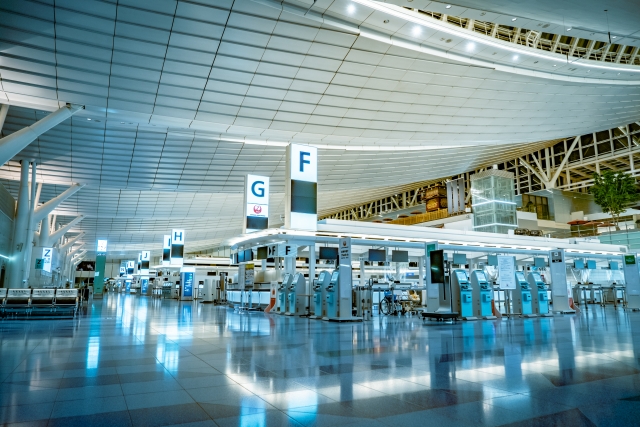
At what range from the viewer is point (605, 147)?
140 ft

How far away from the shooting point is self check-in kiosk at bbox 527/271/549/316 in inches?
575

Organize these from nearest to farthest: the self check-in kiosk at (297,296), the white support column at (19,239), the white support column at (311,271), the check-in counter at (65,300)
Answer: the check-in counter at (65,300) < the self check-in kiosk at (297,296) < the white support column at (311,271) < the white support column at (19,239)

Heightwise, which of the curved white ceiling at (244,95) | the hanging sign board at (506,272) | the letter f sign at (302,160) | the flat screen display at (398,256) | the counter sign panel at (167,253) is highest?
the curved white ceiling at (244,95)

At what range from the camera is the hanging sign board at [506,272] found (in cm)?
1368

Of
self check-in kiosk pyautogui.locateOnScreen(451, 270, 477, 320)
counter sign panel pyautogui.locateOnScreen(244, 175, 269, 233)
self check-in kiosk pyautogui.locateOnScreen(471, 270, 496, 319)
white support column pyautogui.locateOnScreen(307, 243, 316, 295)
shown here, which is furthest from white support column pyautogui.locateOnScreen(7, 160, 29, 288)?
self check-in kiosk pyautogui.locateOnScreen(471, 270, 496, 319)

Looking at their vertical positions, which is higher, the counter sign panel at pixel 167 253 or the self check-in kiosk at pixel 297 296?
the counter sign panel at pixel 167 253

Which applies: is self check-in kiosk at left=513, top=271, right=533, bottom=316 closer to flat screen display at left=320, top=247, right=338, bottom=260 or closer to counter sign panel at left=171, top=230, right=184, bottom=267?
flat screen display at left=320, top=247, right=338, bottom=260

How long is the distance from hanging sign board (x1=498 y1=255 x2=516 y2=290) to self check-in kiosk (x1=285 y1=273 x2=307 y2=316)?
258 inches

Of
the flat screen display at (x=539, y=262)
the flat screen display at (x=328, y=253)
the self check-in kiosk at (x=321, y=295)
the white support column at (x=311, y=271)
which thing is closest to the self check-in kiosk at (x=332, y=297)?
the self check-in kiosk at (x=321, y=295)

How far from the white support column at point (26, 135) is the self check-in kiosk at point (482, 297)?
14.5 meters

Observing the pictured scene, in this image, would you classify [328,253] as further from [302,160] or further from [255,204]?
[302,160]

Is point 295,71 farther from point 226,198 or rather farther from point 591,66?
point 226,198

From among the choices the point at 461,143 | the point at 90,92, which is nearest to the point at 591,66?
the point at 461,143

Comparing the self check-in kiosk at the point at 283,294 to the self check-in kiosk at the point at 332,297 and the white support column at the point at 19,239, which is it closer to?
the self check-in kiosk at the point at 332,297
